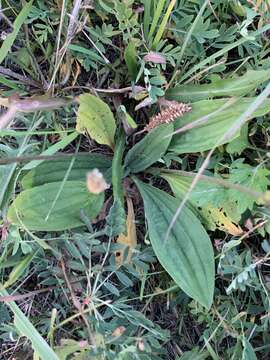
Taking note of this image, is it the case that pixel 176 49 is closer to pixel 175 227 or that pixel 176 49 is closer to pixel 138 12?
pixel 138 12

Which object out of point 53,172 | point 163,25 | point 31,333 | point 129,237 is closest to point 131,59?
point 163,25

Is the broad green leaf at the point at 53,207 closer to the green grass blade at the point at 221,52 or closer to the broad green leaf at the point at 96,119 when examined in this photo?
the broad green leaf at the point at 96,119

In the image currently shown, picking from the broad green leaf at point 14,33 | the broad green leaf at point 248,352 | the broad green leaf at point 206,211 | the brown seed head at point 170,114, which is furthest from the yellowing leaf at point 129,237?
the broad green leaf at point 14,33

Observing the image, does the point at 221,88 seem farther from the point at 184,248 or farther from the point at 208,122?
the point at 184,248

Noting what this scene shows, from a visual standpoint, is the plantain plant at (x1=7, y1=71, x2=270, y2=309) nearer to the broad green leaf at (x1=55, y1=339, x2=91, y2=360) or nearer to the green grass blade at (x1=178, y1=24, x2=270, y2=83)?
the green grass blade at (x1=178, y1=24, x2=270, y2=83)

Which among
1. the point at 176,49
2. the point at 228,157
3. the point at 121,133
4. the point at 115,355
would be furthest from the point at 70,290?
the point at 176,49
